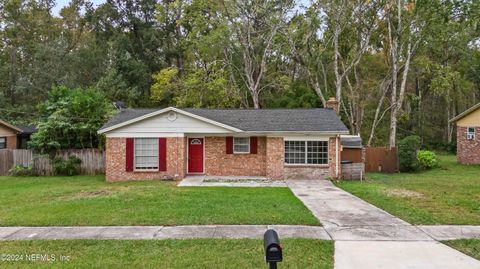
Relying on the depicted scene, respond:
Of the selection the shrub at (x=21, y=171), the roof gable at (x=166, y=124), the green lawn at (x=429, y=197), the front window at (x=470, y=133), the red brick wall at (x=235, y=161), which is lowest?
the green lawn at (x=429, y=197)

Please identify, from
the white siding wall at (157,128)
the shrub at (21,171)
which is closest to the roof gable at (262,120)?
the white siding wall at (157,128)

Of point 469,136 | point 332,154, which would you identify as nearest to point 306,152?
point 332,154

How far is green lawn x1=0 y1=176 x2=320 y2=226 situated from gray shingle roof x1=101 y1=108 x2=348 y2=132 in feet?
13.7

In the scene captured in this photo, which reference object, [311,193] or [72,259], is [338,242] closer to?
[72,259]

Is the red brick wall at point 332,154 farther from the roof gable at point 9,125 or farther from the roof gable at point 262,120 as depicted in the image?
the roof gable at point 9,125

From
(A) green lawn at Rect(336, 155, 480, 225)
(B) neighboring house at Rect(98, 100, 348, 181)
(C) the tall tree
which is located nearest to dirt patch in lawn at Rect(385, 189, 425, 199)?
(A) green lawn at Rect(336, 155, 480, 225)

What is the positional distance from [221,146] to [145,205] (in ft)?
25.3

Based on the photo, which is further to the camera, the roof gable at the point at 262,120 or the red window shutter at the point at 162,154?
the red window shutter at the point at 162,154

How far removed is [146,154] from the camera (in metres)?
17.7

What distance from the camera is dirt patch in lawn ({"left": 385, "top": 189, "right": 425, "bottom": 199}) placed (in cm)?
1280

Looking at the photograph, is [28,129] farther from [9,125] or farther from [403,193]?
[403,193]

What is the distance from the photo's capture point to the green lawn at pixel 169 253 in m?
6.13

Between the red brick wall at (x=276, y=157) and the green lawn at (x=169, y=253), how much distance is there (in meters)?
10.4

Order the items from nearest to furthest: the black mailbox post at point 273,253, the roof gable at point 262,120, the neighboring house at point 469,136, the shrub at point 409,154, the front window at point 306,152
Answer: the black mailbox post at point 273,253 → the roof gable at point 262,120 → the front window at point 306,152 → the shrub at point 409,154 → the neighboring house at point 469,136
